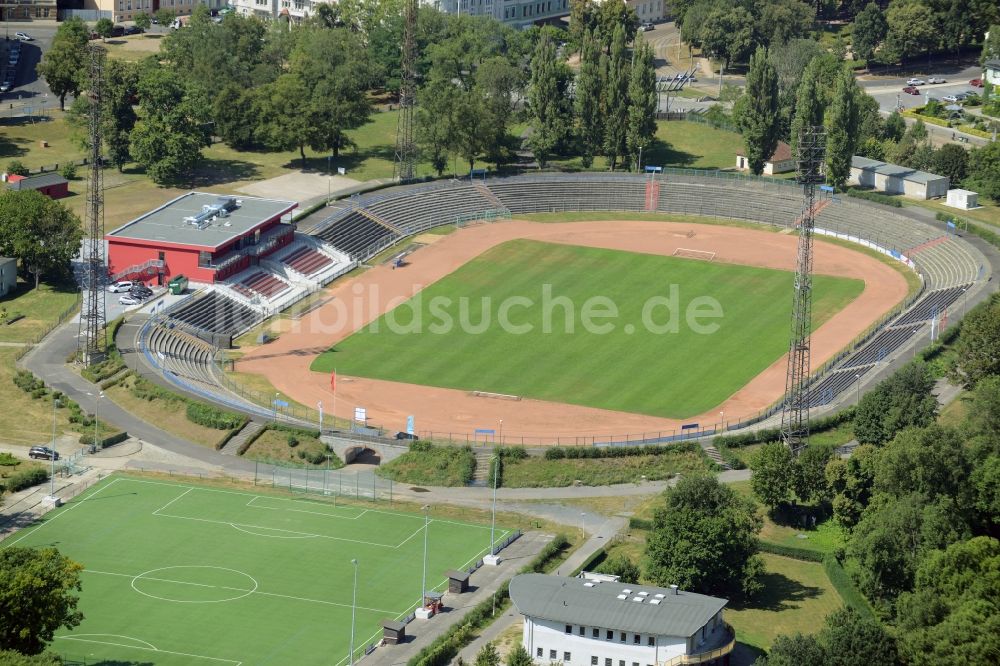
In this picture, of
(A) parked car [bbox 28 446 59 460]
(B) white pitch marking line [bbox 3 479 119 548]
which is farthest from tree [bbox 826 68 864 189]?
(A) parked car [bbox 28 446 59 460]

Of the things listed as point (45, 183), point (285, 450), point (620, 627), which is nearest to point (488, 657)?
point (620, 627)

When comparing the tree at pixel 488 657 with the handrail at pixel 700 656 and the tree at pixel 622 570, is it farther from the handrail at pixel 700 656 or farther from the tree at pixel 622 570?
the tree at pixel 622 570

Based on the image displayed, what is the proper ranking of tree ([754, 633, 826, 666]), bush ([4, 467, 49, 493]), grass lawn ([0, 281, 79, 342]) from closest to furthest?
tree ([754, 633, 826, 666]) → bush ([4, 467, 49, 493]) → grass lawn ([0, 281, 79, 342])

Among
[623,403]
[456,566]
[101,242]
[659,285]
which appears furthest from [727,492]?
[101,242]

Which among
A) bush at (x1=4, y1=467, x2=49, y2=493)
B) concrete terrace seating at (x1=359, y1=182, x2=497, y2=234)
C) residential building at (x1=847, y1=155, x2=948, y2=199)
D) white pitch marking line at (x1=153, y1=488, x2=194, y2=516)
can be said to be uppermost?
residential building at (x1=847, y1=155, x2=948, y2=199)

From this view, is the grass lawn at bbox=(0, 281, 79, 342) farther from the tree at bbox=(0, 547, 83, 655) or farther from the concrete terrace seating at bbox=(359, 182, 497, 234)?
the tree at bbox=(0, 547, 83, 655)

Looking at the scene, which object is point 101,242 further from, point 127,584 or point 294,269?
point 127,584

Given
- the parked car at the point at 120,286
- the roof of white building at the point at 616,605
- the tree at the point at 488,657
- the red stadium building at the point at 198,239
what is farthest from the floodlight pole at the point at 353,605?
the red stadium building at the point at 198,239
